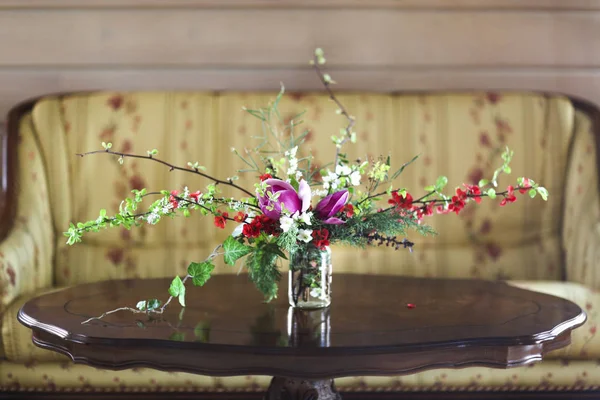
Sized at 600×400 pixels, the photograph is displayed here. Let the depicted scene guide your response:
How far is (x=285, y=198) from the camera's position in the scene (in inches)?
50.5

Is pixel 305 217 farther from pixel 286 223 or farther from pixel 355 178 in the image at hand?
pixel 355 178

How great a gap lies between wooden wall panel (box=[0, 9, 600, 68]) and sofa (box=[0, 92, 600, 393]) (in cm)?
26

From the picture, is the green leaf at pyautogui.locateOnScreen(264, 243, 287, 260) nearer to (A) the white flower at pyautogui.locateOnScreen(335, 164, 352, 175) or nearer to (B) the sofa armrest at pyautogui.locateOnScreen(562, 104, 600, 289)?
(A) the white flower at pyautogui.locateOnScreen(335, 164, 352, 175)

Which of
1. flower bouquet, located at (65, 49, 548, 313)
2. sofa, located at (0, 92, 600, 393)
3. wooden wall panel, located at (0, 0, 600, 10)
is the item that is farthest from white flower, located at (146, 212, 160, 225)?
wooden wall panel, located at (0, 0, 600, 10)

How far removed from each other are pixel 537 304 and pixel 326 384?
466 millimetres

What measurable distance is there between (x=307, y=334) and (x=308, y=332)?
14mm

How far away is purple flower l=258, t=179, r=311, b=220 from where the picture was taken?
1281 mm

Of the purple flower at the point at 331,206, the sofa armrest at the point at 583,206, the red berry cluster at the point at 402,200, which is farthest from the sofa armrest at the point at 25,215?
the sofa armrest at the point at 583,206

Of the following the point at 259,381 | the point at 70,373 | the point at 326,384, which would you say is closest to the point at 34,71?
the point at 70,373

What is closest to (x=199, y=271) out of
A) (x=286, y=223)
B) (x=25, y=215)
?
(x=286, y=223)

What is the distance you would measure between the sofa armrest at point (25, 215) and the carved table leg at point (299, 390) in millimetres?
1093

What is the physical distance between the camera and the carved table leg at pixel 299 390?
1330mm

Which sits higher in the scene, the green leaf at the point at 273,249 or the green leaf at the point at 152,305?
the green leaf at the point at 273,249

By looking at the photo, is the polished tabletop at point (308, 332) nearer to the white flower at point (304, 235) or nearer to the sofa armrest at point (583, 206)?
the white flower at point (304, 235)
